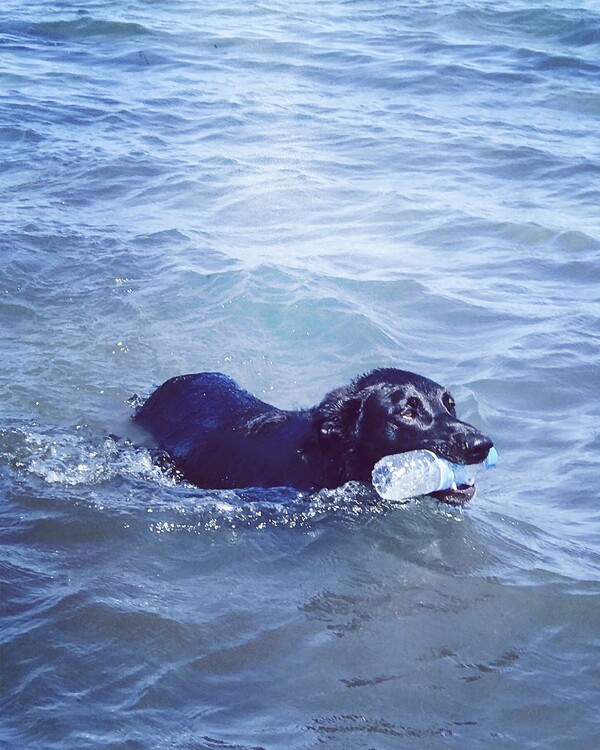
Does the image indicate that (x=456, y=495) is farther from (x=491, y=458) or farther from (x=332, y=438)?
(x=332, y=438)

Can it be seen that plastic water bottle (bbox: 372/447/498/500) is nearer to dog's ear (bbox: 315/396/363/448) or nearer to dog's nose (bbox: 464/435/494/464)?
dog's nose (bbox: 464/435/494/464)

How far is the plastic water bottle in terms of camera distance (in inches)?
228

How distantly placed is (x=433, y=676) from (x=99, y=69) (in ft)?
46.2

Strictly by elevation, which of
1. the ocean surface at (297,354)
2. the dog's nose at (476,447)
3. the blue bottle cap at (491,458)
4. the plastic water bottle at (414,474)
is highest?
the dog's nose at (476,447)

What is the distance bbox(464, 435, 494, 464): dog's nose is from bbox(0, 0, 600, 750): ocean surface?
1.47 feet

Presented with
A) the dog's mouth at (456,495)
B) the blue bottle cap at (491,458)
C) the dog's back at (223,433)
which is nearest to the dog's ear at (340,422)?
the dog's back at (223,433)

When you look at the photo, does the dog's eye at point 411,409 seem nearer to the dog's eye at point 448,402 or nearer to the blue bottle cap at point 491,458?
the dog's eye at point 448,402

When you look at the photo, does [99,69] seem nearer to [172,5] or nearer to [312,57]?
[312,57]

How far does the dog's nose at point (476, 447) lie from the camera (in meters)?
5.80

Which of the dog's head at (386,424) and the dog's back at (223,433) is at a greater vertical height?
the dog's head at (386,424)

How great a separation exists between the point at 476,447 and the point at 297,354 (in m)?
3.12

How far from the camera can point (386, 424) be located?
19.9ft

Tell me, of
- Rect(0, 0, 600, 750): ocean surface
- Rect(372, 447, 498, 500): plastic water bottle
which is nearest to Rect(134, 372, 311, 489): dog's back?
Rect(0, 0, 600, 750): ocean surface

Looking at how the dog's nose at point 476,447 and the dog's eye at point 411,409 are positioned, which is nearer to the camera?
the dog's nose at point 476,447
